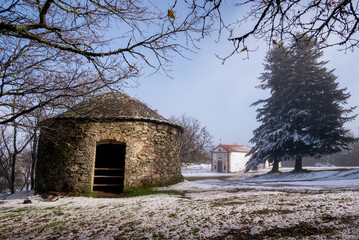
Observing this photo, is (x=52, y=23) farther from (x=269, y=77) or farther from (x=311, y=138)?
(x=269, y=77)

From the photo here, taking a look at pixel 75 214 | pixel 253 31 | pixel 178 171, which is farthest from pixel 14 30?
pixel 178 171

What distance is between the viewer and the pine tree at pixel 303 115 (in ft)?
52.3

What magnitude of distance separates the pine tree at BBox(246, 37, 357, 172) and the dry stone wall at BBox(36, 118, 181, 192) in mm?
11934

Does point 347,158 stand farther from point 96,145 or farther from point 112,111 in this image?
point 96,145

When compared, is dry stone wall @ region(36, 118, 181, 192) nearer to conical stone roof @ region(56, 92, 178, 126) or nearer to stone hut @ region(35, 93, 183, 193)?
stone hut @ region(35, 93, 183, 193)

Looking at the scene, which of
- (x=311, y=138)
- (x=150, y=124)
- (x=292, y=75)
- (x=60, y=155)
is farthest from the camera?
(x=292, y=75)

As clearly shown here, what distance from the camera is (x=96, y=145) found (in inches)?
324

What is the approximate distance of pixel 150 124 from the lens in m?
8.87

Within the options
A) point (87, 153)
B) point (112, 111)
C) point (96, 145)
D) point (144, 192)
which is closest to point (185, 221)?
point (144, 192)

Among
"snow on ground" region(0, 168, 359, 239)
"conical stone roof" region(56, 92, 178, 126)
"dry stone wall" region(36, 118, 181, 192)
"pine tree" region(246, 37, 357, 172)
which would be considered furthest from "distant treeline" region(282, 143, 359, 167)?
"snow on ground" region(0, 168, 359, 239)

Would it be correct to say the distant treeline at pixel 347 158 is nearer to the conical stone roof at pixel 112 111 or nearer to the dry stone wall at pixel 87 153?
the dry stone wall at pixel 87 153

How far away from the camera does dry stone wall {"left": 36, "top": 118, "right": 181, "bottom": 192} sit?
25.8 feet

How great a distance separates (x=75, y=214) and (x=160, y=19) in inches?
194

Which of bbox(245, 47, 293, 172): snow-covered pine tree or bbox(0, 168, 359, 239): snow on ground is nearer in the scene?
bbox(0, 168, 359, 239): snow on ground
